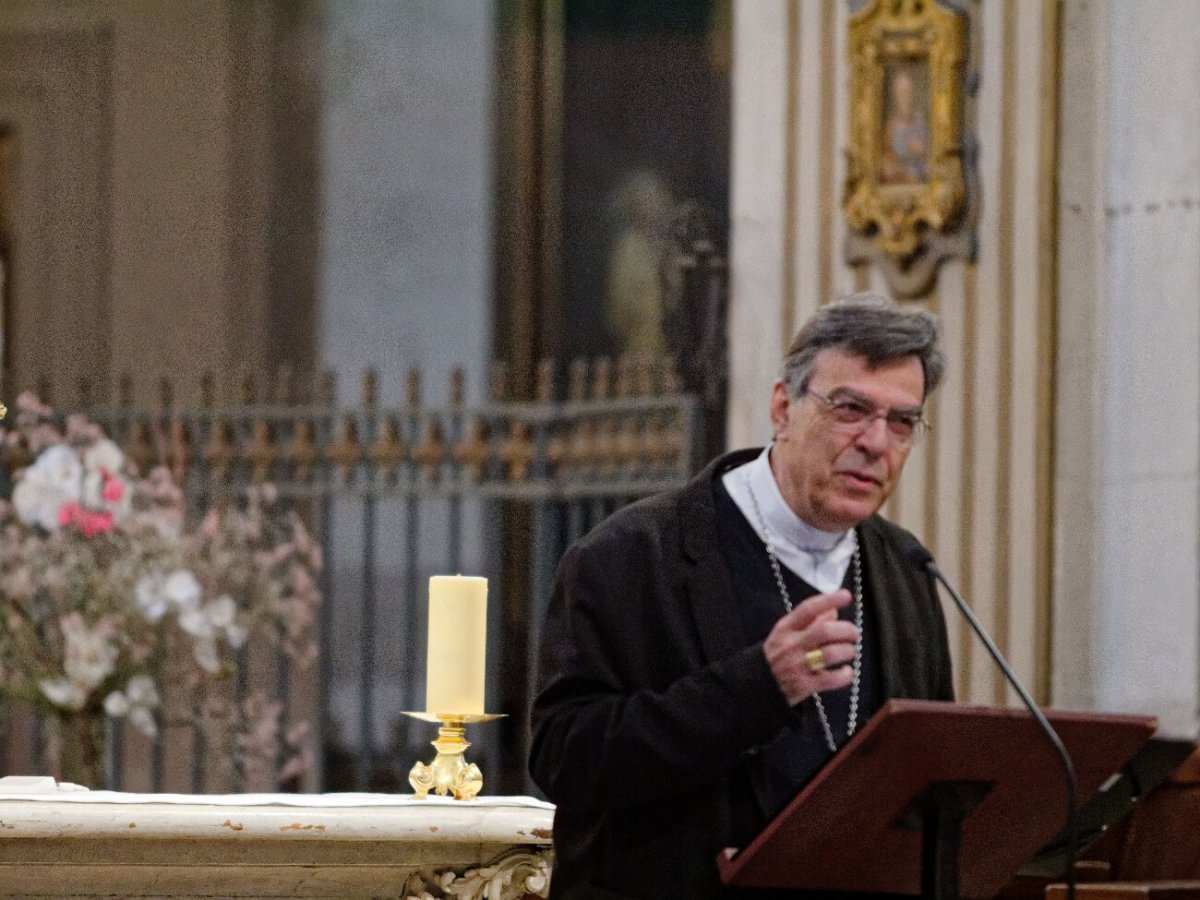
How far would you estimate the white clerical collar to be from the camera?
2.79 meters

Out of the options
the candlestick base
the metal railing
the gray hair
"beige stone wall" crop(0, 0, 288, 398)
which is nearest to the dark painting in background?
the metal railing

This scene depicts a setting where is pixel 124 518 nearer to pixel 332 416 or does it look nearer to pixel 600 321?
pixel 332 416

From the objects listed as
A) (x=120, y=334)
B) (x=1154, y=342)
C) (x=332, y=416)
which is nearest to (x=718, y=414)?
(x=332, y=416)

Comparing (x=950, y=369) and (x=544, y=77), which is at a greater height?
(x=544, y=77)

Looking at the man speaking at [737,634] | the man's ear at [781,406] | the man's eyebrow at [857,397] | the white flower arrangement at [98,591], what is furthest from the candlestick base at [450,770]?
the white flower arrangement at [98,591]

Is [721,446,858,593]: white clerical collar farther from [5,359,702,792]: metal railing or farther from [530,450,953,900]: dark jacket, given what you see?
[5,359,702,792]: metal railing

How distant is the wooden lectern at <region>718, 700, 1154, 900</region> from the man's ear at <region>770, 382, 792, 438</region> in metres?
0.58

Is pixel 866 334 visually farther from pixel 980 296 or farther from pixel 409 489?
pixel 409 489

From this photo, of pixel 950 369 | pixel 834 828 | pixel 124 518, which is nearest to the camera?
pixel 834 828

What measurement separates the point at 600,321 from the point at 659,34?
1.13 meters

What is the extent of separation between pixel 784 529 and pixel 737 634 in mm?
201

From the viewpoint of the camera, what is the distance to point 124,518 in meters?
4.77

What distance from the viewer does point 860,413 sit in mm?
2689

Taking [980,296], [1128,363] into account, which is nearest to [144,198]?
[980,296]
